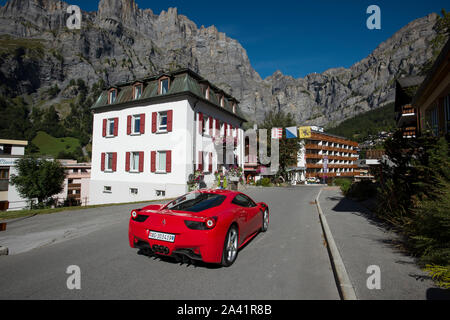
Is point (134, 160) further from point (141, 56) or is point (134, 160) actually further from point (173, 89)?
point (141, 56)

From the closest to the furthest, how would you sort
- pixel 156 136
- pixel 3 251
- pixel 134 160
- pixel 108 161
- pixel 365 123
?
pixel 3 251, pixel 156 136, pixel 134 160, pixel 108 161, pixel 365 123

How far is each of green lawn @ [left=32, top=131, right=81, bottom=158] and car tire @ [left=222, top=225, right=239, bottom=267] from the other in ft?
360

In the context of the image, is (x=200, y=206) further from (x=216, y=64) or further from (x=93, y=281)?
(x=216, y=64)

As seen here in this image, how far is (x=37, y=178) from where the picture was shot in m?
22.7

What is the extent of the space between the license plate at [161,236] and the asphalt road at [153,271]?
53 cm

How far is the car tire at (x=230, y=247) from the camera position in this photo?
3.94m

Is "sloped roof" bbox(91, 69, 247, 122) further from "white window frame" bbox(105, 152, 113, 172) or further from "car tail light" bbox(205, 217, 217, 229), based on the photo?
"car tail light" bbox(205, 217, 217, 229)

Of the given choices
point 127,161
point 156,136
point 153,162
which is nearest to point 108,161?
point 127,161

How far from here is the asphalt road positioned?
3111 mm

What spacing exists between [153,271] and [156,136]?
15.9 metres

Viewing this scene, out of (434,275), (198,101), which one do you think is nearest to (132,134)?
(198,101)

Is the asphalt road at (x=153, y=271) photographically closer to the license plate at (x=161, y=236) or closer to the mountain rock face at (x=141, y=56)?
the license plate at (x=161, y=236)
